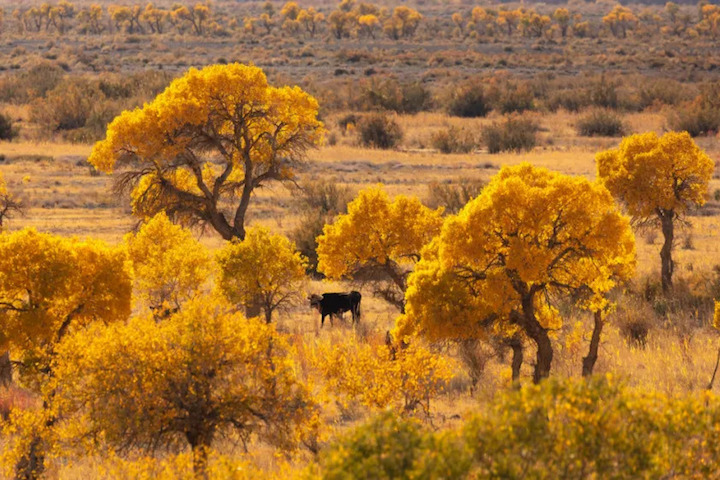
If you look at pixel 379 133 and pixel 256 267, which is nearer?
pixel 256 267

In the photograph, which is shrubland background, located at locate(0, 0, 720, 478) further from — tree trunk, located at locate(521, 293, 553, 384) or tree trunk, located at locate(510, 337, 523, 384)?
tree trunk, located at locate(510, 337, 523, 384)

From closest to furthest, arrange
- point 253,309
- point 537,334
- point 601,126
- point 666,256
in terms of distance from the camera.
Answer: point 537,334, point 253,309, point 666,256, point 601,126

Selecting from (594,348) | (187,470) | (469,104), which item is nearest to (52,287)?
(187,470)

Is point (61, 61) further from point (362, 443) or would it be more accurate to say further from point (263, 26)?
point (362, 443)

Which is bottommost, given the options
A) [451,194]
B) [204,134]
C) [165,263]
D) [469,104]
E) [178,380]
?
[469,104]

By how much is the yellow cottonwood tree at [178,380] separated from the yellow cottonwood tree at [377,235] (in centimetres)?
756

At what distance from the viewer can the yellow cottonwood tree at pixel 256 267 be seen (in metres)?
20.0

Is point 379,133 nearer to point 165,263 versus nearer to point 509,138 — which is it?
point 509,138

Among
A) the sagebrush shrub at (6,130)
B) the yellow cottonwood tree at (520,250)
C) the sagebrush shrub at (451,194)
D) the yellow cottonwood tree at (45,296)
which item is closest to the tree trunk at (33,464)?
the yellow cottonwood tree at (45,296)

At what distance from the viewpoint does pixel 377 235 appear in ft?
67.3

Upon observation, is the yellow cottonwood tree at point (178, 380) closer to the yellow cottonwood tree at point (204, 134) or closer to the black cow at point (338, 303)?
the black cow at point (338, 303)

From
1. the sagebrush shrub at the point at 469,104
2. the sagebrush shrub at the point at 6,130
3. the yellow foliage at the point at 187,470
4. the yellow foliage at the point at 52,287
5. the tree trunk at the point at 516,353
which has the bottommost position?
the sagebrush shrub at the point at 469,104

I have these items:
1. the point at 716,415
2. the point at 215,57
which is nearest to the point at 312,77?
the point at 215,57

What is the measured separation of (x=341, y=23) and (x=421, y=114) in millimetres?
71402
